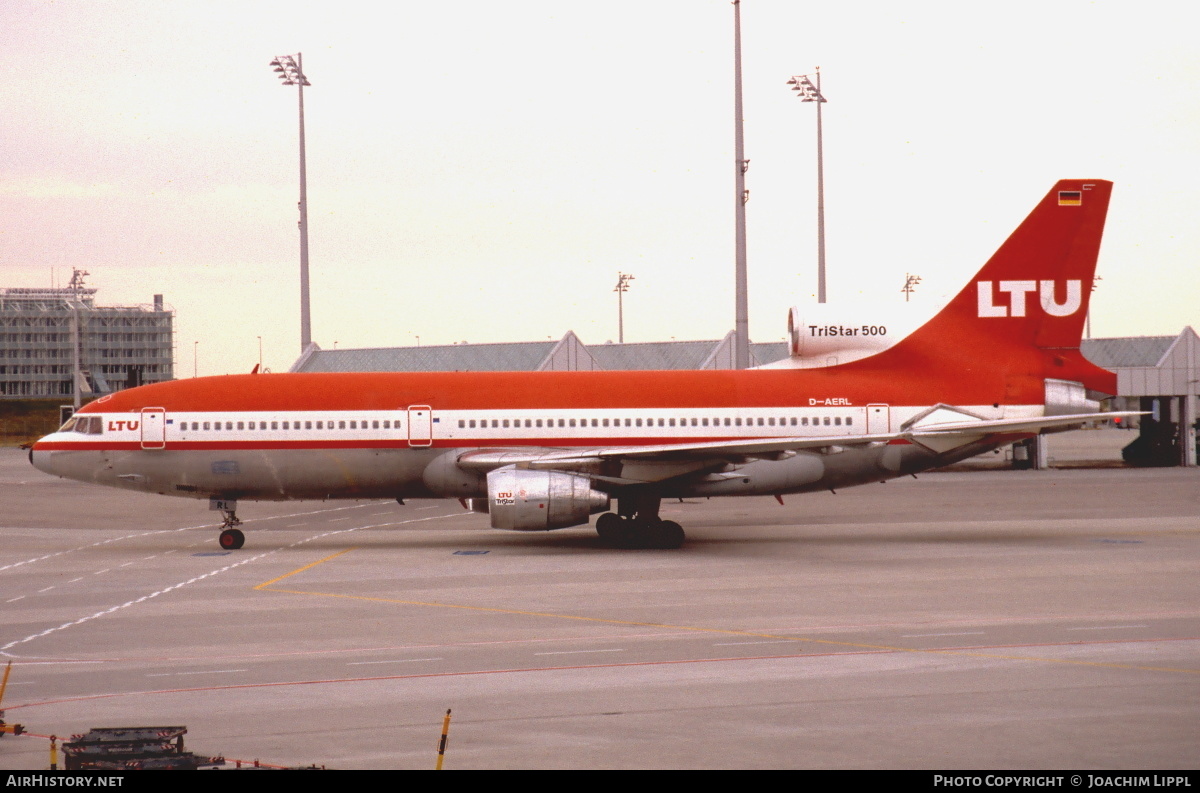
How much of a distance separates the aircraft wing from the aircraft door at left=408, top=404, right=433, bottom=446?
104 cm

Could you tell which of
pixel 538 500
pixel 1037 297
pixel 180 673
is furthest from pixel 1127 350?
pixel 180 673

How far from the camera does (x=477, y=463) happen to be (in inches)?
1228

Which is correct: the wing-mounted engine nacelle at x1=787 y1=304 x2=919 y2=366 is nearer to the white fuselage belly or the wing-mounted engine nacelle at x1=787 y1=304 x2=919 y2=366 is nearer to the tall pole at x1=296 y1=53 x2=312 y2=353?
the white fuselage belly

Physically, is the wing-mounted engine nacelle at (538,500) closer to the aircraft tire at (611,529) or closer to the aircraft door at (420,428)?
the aircraft tire at (611,529)

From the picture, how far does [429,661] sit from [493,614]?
413 centimetres

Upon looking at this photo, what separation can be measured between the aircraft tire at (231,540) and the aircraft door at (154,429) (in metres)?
2.76

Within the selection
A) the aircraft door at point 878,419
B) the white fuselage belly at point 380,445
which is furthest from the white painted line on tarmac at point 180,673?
the aircraft door at point 878,419

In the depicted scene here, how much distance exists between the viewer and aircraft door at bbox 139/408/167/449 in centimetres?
3180

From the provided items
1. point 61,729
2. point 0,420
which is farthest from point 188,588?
point 0,420

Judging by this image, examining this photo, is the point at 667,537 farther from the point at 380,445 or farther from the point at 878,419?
the point at 380,445

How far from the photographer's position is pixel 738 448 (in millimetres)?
29609

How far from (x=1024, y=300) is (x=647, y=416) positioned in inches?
418

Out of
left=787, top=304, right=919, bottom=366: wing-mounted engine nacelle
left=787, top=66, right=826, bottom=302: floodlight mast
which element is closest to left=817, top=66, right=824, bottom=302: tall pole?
left=787, top=66, right=826, bottom=302: floodlight mast
